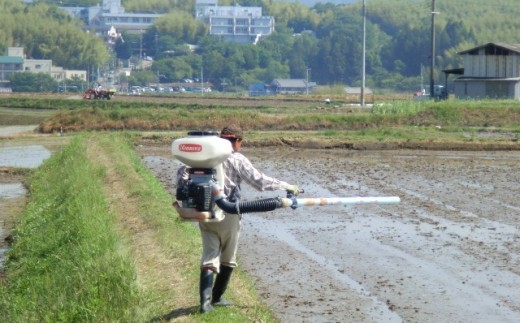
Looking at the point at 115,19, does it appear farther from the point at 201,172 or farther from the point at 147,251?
the point at 201,172

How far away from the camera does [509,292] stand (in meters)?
10.1

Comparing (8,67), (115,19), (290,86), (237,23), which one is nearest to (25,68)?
(8,67)

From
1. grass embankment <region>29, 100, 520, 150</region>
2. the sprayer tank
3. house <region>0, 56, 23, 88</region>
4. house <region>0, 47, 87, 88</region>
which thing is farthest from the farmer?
house <region>0, 56, 23, 88</region>

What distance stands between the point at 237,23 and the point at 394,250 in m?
136

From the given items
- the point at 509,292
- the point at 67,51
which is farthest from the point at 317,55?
the point at 509,292

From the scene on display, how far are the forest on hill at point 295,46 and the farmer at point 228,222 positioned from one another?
A: 81.1 metres

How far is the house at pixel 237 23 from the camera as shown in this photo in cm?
14425

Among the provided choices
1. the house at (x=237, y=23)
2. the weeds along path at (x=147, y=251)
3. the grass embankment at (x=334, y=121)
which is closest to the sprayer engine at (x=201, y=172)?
the weeds along path at (x=147, y=251)

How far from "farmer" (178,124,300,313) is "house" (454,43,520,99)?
1610 inches

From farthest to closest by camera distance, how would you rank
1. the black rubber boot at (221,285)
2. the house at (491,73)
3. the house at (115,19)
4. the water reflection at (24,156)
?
the house at (115,19) < the house at (491,73) < the water reflection at (24,156) < the black rubber boot at (221,285)

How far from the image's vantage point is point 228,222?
8234 millimetres

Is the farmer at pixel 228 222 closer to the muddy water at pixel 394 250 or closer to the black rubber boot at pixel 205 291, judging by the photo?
the black rubber boot at pixel 205 291

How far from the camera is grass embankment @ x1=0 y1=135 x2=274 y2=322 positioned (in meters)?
8.79

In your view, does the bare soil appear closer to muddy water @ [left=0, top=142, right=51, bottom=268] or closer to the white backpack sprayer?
muddy water @ [left=0, top=142, right=51, bottom=268]
